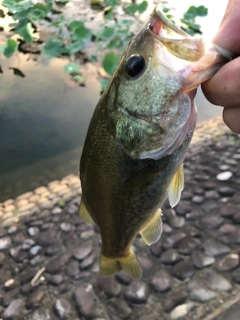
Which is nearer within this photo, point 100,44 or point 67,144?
point 67,144

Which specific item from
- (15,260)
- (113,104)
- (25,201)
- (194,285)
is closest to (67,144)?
(25,201)

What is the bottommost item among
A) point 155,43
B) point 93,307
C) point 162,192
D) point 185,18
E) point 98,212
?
point 93,307

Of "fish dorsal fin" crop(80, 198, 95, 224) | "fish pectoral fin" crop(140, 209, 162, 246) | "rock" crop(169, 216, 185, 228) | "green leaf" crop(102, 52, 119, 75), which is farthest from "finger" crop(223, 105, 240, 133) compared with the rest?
"green leaf" crop(102, 52, 119, 75)

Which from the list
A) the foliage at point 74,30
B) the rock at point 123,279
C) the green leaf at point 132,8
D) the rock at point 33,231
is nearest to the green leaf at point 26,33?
the foliage at point 74,30

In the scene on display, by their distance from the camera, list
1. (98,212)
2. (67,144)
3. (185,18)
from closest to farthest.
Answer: (98,212) → (67,144) → (185,18)

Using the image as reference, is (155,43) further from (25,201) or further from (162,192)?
(25,201)

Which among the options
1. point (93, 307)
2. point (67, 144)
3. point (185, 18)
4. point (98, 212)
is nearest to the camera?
point (98, 212)

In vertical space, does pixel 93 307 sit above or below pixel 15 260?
above

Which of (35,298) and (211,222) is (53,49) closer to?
(211,222)
